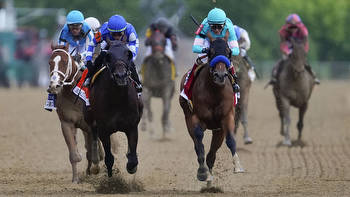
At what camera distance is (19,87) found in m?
45.6

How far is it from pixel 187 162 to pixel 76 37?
10.7 ft

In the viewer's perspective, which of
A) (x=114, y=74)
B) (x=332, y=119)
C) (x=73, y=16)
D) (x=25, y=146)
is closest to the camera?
(x=114, y=74)

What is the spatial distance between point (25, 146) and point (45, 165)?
2.85m

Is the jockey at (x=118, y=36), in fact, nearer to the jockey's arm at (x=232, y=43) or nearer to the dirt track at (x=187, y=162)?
the jockey's arm at (x=232, y=43)

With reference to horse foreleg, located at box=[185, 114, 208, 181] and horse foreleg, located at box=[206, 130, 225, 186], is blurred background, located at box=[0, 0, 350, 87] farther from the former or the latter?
horse foreleg, located at box=[185, 114, 208, 181]

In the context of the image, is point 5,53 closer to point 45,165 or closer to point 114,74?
point 45,165

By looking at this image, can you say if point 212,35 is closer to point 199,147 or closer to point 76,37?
point 199,147

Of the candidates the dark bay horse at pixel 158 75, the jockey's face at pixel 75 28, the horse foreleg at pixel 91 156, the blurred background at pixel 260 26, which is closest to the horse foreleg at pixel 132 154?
the horse foreleg at pixel 91 156

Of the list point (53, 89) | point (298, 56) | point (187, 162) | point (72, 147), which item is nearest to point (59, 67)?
point (53, 89)

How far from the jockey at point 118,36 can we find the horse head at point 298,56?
6506 millimetres

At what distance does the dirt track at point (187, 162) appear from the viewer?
38.2 feet

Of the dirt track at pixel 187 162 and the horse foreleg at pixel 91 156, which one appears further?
the horse foreleg at pixel 91 156

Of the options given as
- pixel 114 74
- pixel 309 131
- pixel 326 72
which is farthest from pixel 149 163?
pixel 326 72

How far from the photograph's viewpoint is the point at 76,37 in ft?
42.6
